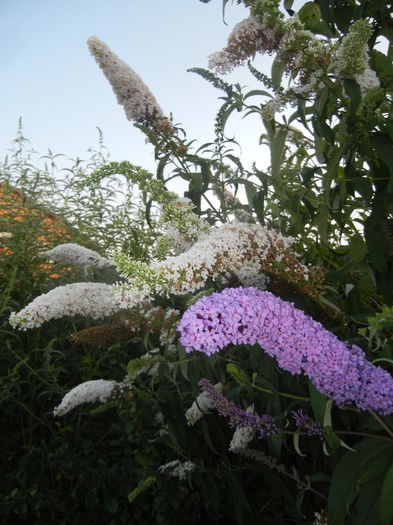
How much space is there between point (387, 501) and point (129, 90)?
157cm

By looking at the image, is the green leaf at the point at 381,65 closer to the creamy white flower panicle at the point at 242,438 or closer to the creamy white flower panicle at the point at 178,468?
the creamy white flower panicle at the point at 242,438

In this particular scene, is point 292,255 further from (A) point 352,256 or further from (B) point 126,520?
(B) point 126,520

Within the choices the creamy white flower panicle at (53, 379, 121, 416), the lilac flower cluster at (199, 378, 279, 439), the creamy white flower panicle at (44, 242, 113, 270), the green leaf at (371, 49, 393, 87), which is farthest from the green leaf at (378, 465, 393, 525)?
the creamy white flower panicle at (44, 242, 113, 270)

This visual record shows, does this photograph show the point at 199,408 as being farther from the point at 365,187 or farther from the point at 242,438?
the point at 365,187

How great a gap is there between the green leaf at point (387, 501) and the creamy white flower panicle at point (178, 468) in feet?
2.71

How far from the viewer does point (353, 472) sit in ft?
3.92

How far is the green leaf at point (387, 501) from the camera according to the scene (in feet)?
3.63

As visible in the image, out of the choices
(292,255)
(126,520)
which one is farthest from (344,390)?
(126,520)

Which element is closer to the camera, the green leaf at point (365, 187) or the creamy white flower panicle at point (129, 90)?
the green leaf at point (365, 187)

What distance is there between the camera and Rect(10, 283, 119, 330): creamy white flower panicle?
1.88 meters

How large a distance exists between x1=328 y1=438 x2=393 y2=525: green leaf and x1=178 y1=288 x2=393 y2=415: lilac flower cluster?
0.47 ft

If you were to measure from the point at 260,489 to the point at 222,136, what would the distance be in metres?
1.34

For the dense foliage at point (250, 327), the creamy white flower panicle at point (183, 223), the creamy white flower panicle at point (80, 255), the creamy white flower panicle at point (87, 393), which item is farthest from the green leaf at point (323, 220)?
the creamy white flower panicle at point (80, 255)

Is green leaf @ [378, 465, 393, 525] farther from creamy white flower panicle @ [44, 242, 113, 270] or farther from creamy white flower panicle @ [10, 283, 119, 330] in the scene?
creamy white flower panicle @ [44, 242, 113, 270]
